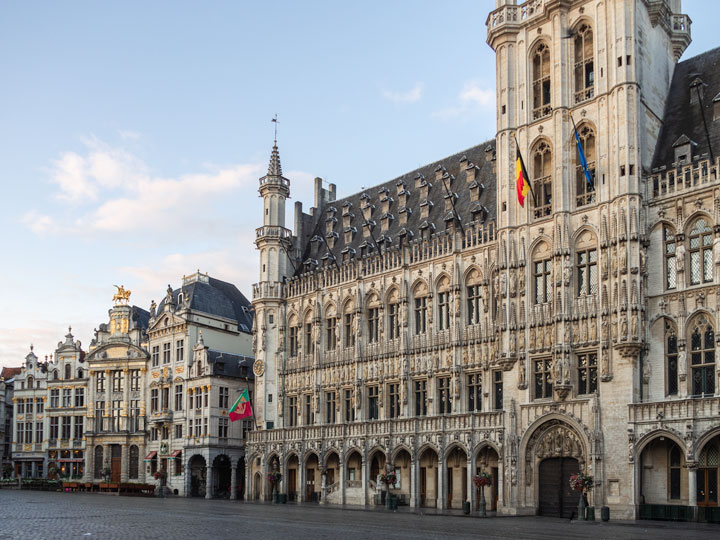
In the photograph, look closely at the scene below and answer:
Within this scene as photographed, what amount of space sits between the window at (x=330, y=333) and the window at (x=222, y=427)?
50.6 feet

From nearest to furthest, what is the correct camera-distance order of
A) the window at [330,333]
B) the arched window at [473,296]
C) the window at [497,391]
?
the window at [497,391] → the arched window at [473,296] → the window at [330,333]

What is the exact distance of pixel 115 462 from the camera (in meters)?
82.1

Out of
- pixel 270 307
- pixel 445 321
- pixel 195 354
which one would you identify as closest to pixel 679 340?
pixel 445 321

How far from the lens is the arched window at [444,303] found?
175ft

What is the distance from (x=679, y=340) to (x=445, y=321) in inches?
647

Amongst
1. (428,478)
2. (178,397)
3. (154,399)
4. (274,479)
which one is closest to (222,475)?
(178,397)

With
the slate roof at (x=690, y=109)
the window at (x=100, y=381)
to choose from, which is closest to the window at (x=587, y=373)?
the slate roof at (x=690, y=109)

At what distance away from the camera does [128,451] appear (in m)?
80.8

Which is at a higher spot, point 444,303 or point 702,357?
point 444,303

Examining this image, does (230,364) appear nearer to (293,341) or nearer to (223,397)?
(223,397)

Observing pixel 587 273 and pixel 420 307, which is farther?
pixel 420 307

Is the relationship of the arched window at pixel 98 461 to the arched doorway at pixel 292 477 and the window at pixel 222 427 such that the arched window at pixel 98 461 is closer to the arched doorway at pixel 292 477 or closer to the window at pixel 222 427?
the window at pixel 222 427

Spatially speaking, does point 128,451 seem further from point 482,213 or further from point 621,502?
point 621,502

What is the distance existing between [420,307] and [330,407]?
1137 centimetres
